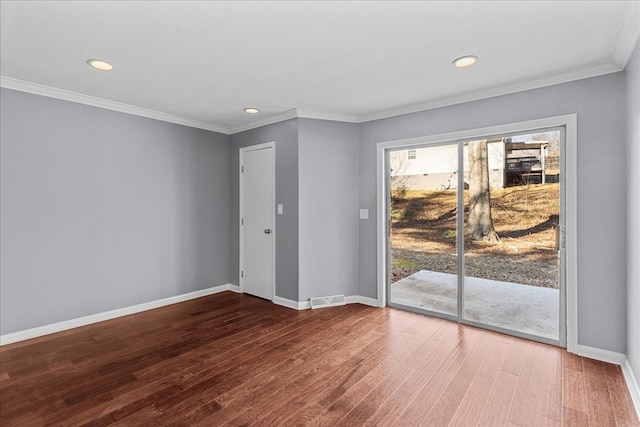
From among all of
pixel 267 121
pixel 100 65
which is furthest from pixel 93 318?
pixel 267 121

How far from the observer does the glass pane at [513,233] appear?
3059mm

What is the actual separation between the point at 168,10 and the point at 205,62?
72 centimetres

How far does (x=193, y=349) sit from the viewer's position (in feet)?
9.71

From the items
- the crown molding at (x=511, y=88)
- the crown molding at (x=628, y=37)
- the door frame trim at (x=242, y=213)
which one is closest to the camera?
the crown molding at (x=628, y=37)

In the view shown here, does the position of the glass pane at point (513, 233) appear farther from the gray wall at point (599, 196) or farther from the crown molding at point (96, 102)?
the crown molding at point (96, 102)

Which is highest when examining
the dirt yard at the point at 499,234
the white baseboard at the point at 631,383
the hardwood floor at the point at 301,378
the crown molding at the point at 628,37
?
the crown molding at the point at 628,37

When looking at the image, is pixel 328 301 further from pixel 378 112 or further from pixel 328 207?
pixel 378 112

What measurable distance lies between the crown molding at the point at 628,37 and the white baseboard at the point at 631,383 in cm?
232

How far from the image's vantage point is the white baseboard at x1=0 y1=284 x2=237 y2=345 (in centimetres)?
314

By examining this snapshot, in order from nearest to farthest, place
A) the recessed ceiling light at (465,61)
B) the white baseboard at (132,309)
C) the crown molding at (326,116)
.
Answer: the recessed ceiling light at (465,61) < the white baseboard at (132,309) < the crown molding at (326,116)

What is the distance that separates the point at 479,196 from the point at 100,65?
380 cm

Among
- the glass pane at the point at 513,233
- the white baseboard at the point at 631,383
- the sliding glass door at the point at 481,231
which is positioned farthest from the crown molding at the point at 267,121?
the white baseboard at the point at 631,383

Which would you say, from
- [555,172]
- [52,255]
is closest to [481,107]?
[555,172]

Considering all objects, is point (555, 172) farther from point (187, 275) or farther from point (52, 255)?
point (52, 255)
